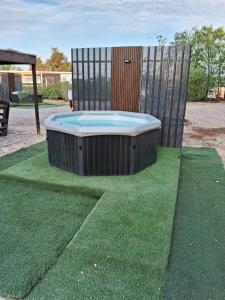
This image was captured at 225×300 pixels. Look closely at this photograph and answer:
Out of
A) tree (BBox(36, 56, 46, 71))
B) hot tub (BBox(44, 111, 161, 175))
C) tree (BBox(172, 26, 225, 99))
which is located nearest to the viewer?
hot tub (BBox(44, 111, 161, 175))

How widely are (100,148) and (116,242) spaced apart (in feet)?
5.22

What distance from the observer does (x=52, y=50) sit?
1345 inches

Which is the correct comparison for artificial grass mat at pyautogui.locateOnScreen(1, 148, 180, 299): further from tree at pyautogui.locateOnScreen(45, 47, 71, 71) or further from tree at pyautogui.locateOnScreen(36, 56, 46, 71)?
tree at pyautogui.locateOnScreen(36, 56, 46, 71)

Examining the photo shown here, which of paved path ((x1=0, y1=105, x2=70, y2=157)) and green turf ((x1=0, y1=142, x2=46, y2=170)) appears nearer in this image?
green turf ((x1=0, y1=142, x2=46, y2=170))

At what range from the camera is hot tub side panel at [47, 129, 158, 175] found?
136 inches

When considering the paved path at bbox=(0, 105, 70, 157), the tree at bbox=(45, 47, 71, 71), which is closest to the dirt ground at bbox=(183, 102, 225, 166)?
the paved path at bbox=(0, 105, 70, 157)

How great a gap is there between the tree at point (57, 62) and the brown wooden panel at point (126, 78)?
30088mm

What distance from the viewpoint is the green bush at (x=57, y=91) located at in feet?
56.3

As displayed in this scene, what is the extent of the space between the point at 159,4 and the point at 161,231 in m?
8.99

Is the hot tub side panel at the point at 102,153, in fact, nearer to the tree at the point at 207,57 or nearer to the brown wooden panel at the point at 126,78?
the brown wooden panel at the point at 126,78

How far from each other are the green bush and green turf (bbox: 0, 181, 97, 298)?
14.6m

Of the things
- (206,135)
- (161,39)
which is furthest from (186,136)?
(161,39)

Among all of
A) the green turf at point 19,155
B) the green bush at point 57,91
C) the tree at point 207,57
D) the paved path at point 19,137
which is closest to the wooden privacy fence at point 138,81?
the green turf at point 19,155

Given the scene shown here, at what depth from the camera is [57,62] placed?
33.6 meters
